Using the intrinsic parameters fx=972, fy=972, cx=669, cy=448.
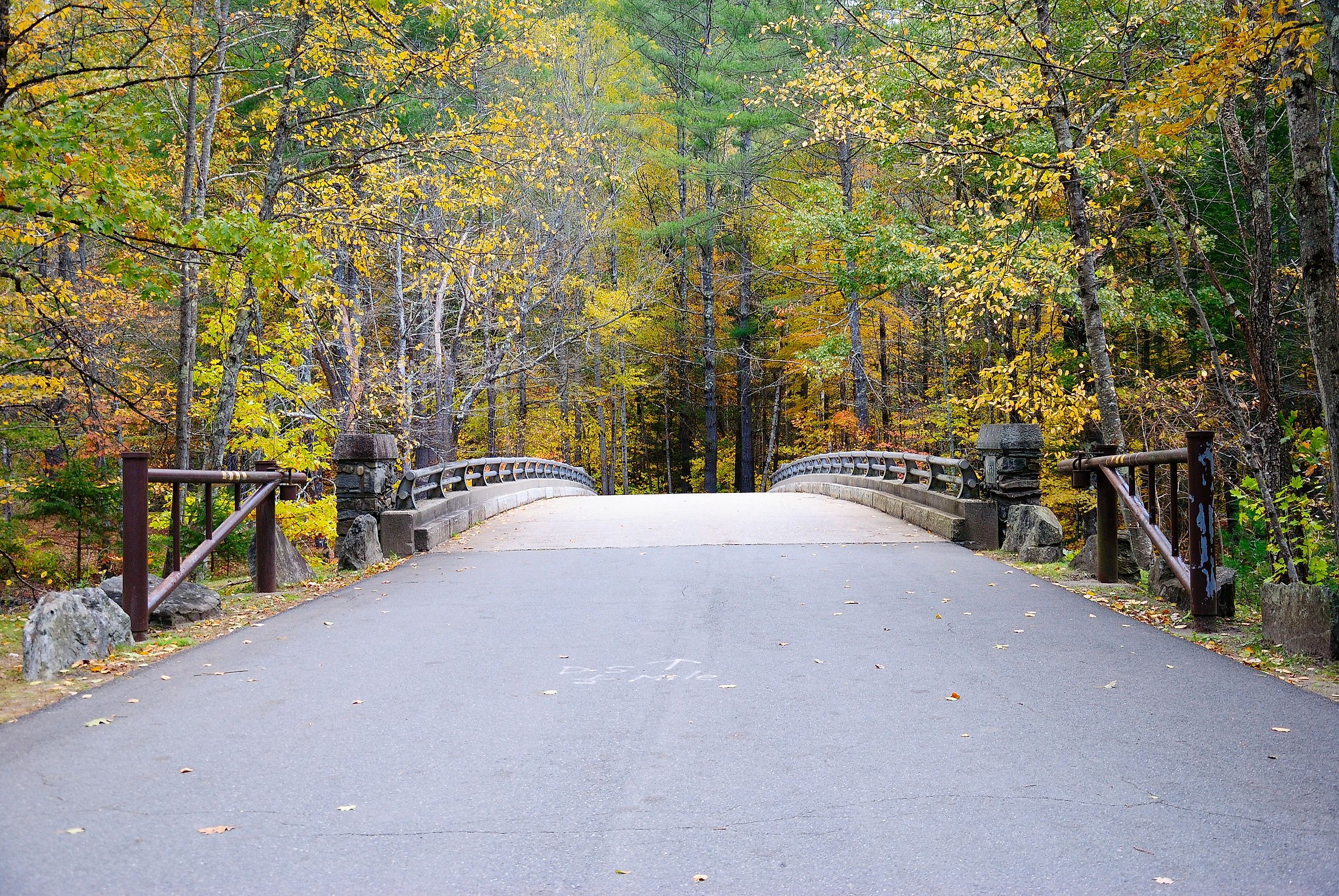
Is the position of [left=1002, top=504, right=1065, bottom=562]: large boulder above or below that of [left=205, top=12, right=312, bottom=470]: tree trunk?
below

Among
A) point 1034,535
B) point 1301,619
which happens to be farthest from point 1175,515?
point 1034,535

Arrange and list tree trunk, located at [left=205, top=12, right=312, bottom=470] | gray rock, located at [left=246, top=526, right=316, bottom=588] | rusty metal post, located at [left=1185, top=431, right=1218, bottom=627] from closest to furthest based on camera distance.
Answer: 1. rusty metal post, located at [left=1185, top=431, right=1218, bottom=627]
2. gray rock, located at [left=246, top=526, right=316, bottom=588]
3. tree trunk, located at [left=205, top=12, right=312, bottom=470]

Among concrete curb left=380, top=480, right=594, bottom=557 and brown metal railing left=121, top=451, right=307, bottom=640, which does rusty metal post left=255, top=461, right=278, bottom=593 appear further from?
concrete curb left=380, top=480, right=594, bottom=557

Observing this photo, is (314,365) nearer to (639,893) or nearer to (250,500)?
(250,500)

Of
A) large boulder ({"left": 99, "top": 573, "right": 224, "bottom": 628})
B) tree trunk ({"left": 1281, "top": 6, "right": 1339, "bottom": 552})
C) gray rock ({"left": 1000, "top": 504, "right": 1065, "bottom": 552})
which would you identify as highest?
tree trunk ({"left": 1281, "top": 6, "right": 1339, "bottom": 552})

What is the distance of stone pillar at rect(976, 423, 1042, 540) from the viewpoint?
1169 centimetres

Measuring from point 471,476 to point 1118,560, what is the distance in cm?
1116

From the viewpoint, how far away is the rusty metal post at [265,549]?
30.7 feet

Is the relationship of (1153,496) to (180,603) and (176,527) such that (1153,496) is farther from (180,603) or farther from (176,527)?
(180,603)

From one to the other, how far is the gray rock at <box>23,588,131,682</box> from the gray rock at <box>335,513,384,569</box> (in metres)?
4.27

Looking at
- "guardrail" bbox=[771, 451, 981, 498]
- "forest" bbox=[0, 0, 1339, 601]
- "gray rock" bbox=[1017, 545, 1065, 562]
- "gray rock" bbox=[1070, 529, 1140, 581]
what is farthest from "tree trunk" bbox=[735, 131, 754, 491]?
"gray rock" bbox=[1070, 529, 1140, 581]

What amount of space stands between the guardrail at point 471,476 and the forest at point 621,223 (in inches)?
48.3

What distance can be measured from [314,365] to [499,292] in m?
4.38

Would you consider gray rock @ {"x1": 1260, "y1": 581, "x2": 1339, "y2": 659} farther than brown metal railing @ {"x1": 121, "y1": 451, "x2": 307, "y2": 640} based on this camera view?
No
